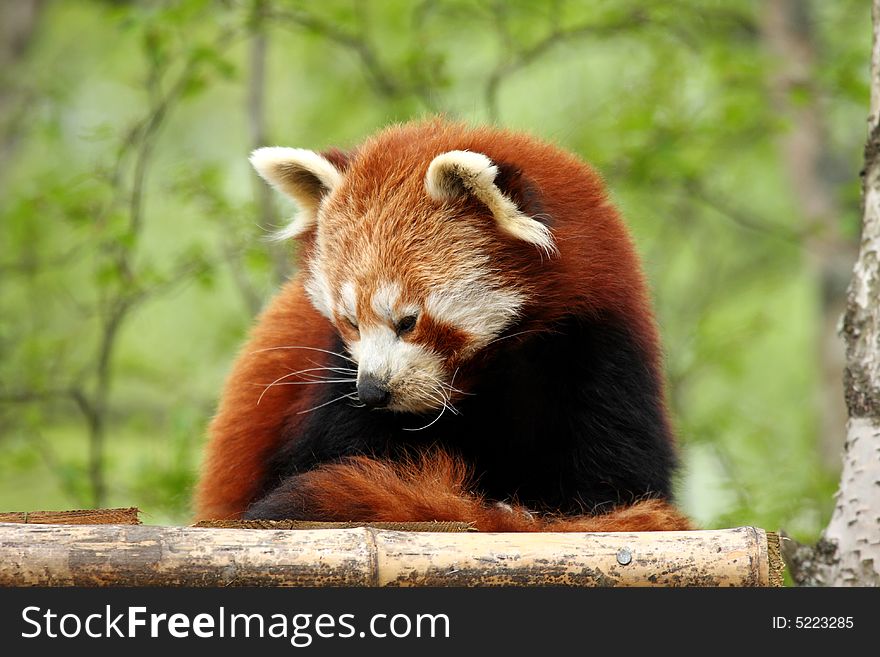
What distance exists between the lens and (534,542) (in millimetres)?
2102

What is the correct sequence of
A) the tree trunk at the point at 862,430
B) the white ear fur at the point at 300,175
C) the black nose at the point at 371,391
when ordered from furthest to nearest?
the white ear fur at the point at 300,175 < the tree trunk at the point at 862,430 < the black nose at the point at 371,391

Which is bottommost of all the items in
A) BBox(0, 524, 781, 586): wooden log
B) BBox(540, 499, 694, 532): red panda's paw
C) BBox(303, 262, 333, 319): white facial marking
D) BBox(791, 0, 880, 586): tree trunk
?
BBox(0, 524, 781, 586): wooden log

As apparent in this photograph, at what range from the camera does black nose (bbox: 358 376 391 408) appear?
9.06 ft

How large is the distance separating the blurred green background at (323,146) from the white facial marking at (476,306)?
893 millimetres

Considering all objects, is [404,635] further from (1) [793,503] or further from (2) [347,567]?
(1) [793,503]

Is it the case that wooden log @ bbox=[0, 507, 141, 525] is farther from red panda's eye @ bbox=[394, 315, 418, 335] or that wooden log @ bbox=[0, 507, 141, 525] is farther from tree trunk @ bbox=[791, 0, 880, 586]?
tree trunk @ bbox=[791, 0, 880, 586]

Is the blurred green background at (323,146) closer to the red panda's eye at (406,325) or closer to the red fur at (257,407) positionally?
the red fur at (257,407)

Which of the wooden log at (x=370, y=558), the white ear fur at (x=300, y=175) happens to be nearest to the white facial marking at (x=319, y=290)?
the white ear fur at (x=300, y=175)

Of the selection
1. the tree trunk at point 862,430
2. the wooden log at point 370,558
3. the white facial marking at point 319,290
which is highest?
the white facial marking at point 319,290

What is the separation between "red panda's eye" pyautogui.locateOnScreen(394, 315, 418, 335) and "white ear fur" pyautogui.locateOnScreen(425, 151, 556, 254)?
0.39m

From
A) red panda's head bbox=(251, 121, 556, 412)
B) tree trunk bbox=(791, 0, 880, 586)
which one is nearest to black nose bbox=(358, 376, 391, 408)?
red panda's head bbox=(251, 121, 556, 412)

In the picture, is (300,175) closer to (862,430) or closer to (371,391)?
(371,391)

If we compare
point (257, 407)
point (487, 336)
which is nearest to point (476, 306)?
point (487, 336)

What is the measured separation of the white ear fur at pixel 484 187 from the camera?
2795 millimetres
